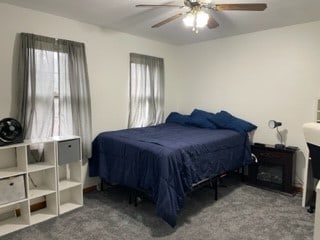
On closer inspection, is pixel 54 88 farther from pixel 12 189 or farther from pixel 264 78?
pixel 264 78

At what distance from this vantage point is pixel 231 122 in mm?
3814

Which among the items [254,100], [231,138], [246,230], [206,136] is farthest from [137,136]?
[254,100]

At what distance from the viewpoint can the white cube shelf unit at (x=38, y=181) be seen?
96.7 inches

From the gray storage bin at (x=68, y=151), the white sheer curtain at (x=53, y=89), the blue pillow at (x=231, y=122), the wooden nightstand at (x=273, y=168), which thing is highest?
the white sheer curtain at (x=53, y=89)

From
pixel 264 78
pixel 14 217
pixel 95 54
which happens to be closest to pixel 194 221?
pixel 14 217

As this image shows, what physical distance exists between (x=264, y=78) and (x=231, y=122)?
844 millimetres

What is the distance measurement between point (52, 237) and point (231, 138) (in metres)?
2.46

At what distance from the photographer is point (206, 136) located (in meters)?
3.19

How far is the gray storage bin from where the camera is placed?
109 inches

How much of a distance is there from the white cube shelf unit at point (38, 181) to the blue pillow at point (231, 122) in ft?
7.22

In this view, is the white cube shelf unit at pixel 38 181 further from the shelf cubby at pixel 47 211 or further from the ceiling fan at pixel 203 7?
the ceiling fan at pixel 203 7

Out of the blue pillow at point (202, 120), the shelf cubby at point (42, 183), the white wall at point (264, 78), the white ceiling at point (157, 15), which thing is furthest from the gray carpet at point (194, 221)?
the white ceiling at point (157, 15)

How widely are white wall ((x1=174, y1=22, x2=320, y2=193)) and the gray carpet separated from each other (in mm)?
897

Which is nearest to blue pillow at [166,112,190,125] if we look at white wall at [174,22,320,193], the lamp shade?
white wall at [174,22,320,193]
